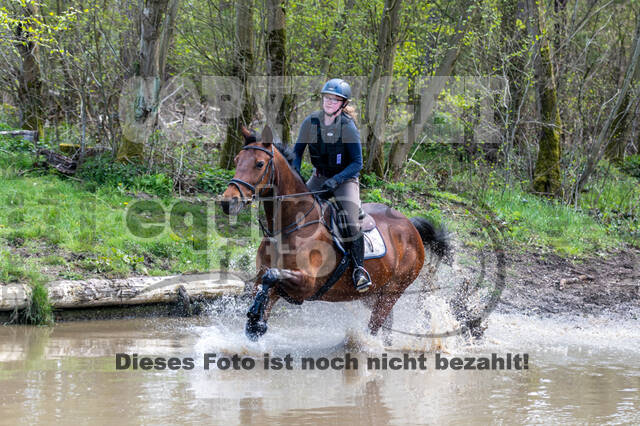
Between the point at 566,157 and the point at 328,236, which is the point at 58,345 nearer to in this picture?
the point at 328,236

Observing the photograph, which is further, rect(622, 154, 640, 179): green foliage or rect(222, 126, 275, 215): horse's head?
rect(622, 154, 640, 179): green foliage

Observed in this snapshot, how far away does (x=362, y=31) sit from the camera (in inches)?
595

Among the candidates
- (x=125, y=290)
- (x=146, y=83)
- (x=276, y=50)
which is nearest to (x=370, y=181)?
(x=276, y=50)

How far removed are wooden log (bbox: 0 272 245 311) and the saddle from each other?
8.23 ft

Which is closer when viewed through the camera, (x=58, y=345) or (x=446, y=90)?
(x=58, y=345)

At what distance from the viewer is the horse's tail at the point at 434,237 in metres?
8.76

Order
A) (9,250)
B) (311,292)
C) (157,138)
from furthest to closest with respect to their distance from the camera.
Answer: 1. (157,138)
2. (9,250)
3. (311,292)

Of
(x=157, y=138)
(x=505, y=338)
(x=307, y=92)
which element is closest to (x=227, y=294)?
(x=505, y=338)

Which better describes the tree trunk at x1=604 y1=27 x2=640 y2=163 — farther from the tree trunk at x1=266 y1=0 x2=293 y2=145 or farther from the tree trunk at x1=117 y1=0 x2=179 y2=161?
the tree trunk at x1=117 y1=0 x2=179 y2=161

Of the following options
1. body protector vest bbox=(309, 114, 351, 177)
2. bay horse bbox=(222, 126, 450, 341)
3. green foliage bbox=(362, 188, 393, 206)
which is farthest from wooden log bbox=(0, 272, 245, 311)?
green foliage bbox=(362, 188, 393, 206)

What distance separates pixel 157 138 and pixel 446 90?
6488mm

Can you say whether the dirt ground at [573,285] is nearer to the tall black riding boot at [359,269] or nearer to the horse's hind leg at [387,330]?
the horse's hind leg at [387,330]

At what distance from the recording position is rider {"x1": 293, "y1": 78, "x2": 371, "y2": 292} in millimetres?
6684

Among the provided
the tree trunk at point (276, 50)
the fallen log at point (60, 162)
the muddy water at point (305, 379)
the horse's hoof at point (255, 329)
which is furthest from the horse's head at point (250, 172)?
the tree trunk at point (276, 50)
